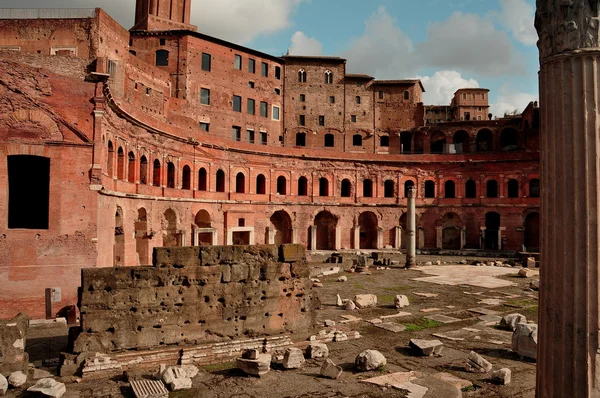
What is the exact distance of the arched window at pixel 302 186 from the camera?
3628 centimetres

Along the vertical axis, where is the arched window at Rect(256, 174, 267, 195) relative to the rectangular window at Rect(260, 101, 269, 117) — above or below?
below

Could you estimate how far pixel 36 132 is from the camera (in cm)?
1484

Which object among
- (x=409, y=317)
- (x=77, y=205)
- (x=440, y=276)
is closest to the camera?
(x=409, y=317)

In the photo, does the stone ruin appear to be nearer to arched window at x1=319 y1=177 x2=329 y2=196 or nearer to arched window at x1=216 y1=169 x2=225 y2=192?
arched window at x1=216 y1=169 x2=225 y2=192

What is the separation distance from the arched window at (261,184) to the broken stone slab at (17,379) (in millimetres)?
25650

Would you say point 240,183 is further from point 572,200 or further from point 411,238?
point 572,200

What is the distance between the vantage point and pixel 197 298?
34.5 feet

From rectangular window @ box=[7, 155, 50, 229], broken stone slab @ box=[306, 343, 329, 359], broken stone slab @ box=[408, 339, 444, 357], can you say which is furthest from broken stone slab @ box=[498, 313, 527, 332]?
rectangular window @ box=[7, 155, 50, 229]

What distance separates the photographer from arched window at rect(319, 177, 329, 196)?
36969 mm

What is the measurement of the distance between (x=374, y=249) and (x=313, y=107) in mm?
13728

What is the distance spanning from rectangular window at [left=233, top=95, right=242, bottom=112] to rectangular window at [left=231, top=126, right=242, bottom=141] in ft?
4.67

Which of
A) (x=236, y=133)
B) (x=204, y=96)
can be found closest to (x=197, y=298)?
(x=204, y=96)

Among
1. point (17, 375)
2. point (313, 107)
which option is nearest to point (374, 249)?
point (313, 107)

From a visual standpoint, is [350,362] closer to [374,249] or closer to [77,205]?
[77,205]
